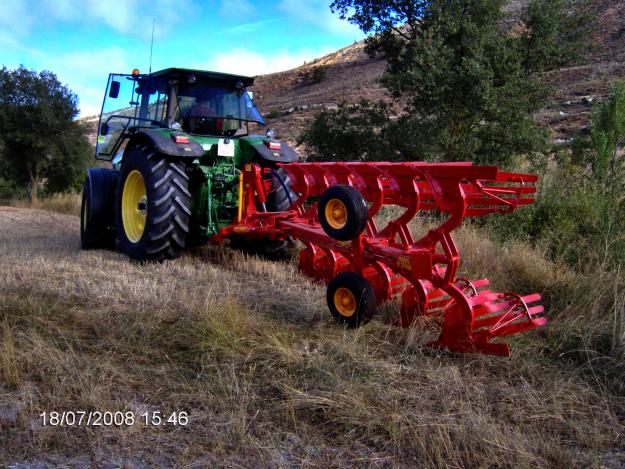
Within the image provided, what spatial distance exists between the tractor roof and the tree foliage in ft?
14.5

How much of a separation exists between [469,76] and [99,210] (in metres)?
6.84

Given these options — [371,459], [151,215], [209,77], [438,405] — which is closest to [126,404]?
[371,459]

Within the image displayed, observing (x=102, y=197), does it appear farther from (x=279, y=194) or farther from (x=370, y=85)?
(x=370, y=85)

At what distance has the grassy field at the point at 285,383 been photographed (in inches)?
105

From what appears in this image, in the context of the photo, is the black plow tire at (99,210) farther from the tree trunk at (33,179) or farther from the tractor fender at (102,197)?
the tree trunk at (33,179)

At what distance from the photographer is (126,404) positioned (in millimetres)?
2986

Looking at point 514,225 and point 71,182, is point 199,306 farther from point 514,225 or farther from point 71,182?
point 71,182

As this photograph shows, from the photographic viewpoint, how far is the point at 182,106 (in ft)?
22.4

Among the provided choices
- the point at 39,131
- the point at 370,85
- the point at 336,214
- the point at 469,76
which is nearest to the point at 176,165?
the point at 336,214

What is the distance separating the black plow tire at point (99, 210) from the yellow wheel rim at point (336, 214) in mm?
4156

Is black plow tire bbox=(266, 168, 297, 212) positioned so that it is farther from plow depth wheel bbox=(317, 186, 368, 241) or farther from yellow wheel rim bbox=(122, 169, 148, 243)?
plow depth wheel bbox=(317, 186, 368, 241)

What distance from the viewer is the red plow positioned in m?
3.74

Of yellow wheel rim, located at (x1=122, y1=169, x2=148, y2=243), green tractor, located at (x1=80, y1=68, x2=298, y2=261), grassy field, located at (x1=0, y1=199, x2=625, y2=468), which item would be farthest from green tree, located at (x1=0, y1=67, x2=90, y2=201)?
grassy field, located at (x1=0, y1=199, x2=625, y2=468)

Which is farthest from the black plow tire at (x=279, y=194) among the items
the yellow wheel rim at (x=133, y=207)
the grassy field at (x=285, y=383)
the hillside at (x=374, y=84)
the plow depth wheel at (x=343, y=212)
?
the hillside at (x=374, y=84)
